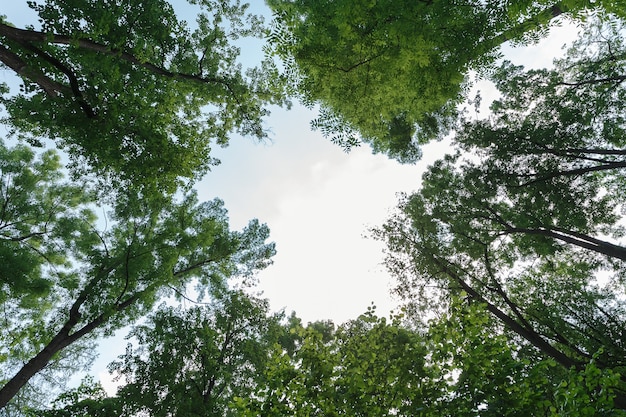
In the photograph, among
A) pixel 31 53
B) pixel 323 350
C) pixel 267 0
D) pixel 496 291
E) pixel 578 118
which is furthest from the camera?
pixel 496 291

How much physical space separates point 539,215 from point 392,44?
7.91m

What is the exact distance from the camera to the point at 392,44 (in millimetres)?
7348

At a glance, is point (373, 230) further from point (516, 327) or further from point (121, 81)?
point (121, 81)

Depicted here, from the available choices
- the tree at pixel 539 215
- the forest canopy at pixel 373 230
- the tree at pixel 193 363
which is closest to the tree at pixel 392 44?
the forest canopy at pixel 373 230

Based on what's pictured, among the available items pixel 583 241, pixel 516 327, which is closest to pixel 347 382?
pixel 516 327

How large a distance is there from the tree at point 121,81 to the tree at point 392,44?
2460 mm

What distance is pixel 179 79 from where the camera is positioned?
869 cm

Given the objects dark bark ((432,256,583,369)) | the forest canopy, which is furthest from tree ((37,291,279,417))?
dark bark ((432,256,583,369))

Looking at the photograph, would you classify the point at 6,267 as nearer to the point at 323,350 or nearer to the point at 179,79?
the point at 179,79

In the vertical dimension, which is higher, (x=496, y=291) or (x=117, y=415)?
(x=496, y=291)

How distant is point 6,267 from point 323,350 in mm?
11025


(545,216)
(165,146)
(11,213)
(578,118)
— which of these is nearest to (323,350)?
(165,146)

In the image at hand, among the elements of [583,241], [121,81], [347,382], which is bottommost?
[347,382]

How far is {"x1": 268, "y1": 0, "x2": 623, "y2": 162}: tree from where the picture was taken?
20.5 feet
